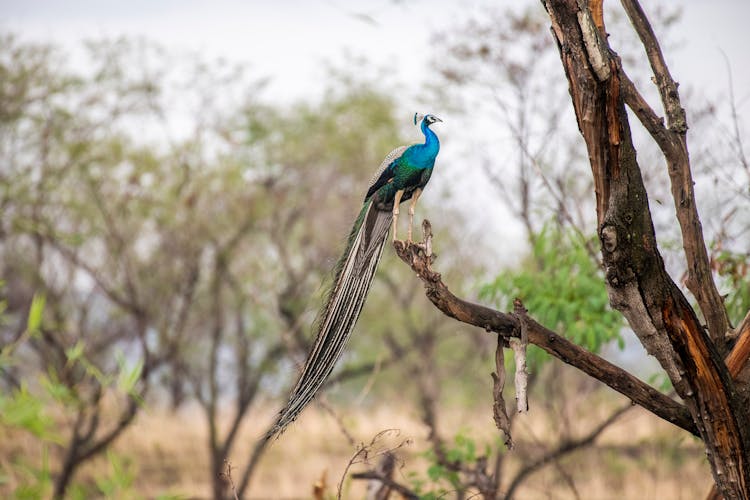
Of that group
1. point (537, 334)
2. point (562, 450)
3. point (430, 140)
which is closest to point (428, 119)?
point (430, 140)

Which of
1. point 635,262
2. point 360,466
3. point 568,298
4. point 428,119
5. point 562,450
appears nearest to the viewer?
point 635,262

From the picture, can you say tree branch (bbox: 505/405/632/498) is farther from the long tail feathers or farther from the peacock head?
the peacock head

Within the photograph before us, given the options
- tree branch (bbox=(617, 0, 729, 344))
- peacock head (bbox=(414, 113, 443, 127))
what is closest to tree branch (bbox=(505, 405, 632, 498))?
tree branch (bbox=(617, 0, 729, 344))

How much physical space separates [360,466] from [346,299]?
8268mm

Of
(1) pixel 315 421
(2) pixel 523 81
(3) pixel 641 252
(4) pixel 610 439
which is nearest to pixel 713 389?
(3) pixel 641 252

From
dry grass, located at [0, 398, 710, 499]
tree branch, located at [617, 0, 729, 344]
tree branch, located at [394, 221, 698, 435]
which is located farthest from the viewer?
dry grass, located at [0, 398, 710, 499]

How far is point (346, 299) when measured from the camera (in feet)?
10.2

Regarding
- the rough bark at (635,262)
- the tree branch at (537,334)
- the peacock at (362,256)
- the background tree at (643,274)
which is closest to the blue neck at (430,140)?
the peacock at (362,256)

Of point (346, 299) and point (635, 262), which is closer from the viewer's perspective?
point (635, 262)

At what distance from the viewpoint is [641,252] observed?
2680 mm

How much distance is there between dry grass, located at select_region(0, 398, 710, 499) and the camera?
342 inches

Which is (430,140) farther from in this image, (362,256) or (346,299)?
(346,299)

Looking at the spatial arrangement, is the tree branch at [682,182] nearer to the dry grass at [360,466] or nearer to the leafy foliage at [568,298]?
the leafy foliage at [568,298]

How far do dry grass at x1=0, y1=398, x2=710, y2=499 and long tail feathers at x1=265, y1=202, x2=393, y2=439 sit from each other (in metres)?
4.77
